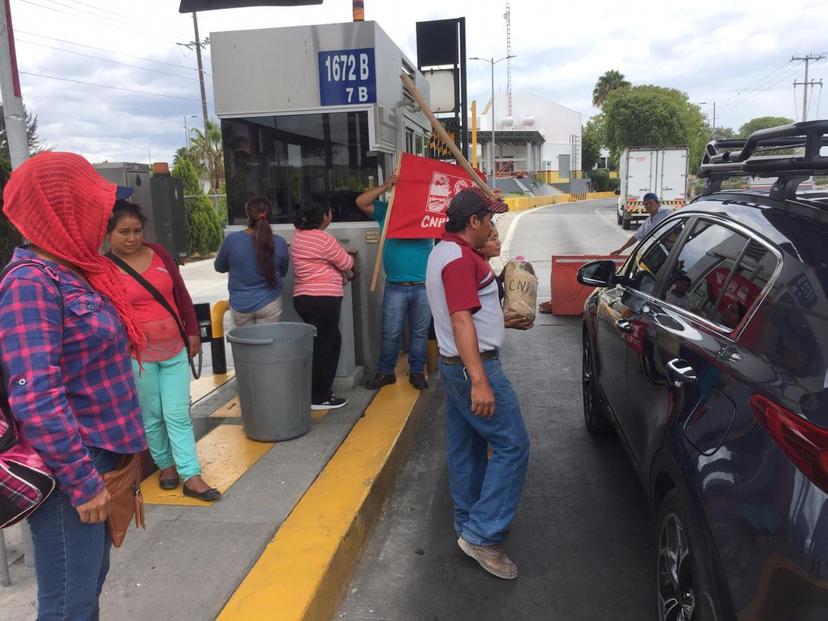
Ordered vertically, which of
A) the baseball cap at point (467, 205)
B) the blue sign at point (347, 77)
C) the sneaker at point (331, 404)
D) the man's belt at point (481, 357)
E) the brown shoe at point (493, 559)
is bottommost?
the brown shoe at point (493, 559)

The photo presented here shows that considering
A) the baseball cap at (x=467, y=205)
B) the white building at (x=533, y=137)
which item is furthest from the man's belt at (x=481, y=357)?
the white building at (x=533, y=137)

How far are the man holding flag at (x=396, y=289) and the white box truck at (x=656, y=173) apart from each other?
80.4ft

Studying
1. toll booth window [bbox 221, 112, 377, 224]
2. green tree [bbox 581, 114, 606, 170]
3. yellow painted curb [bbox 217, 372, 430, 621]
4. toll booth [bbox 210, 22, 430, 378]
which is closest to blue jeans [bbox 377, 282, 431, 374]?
toll booth [bbox 210, 22, 430, 378]

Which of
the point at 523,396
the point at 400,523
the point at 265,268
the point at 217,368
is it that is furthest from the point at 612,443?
the point at 217,368

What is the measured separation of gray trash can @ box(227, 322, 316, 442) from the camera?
439 centimetres

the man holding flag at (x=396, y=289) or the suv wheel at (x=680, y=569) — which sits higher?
the man holding flag at (x=396, y=289)

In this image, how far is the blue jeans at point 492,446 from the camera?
3225 mm

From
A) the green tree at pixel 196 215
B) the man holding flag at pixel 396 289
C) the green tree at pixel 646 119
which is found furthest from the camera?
the green tree at pixel 646 119

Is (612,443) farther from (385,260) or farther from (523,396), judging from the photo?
(385,260)

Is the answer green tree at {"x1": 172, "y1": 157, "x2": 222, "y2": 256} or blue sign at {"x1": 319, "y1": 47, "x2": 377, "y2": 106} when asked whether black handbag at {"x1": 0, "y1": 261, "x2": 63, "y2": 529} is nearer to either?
blue sign at {"x1": 319, "y1": 47, "x2": 377, "y2": 106}

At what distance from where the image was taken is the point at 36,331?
1726mm

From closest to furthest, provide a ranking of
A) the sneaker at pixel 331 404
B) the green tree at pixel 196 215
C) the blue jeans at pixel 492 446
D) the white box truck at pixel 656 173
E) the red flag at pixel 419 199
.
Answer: the blue jeans at pixel 492 446
the sneaker at pixel 331 404
the red flag at pixel 419 199
the green tree at pixel 196 215
the white box truck at pixel 656 173

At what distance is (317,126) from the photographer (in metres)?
5.73

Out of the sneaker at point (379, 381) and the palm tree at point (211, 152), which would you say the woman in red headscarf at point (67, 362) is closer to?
the sneaker at point (379, 381)
